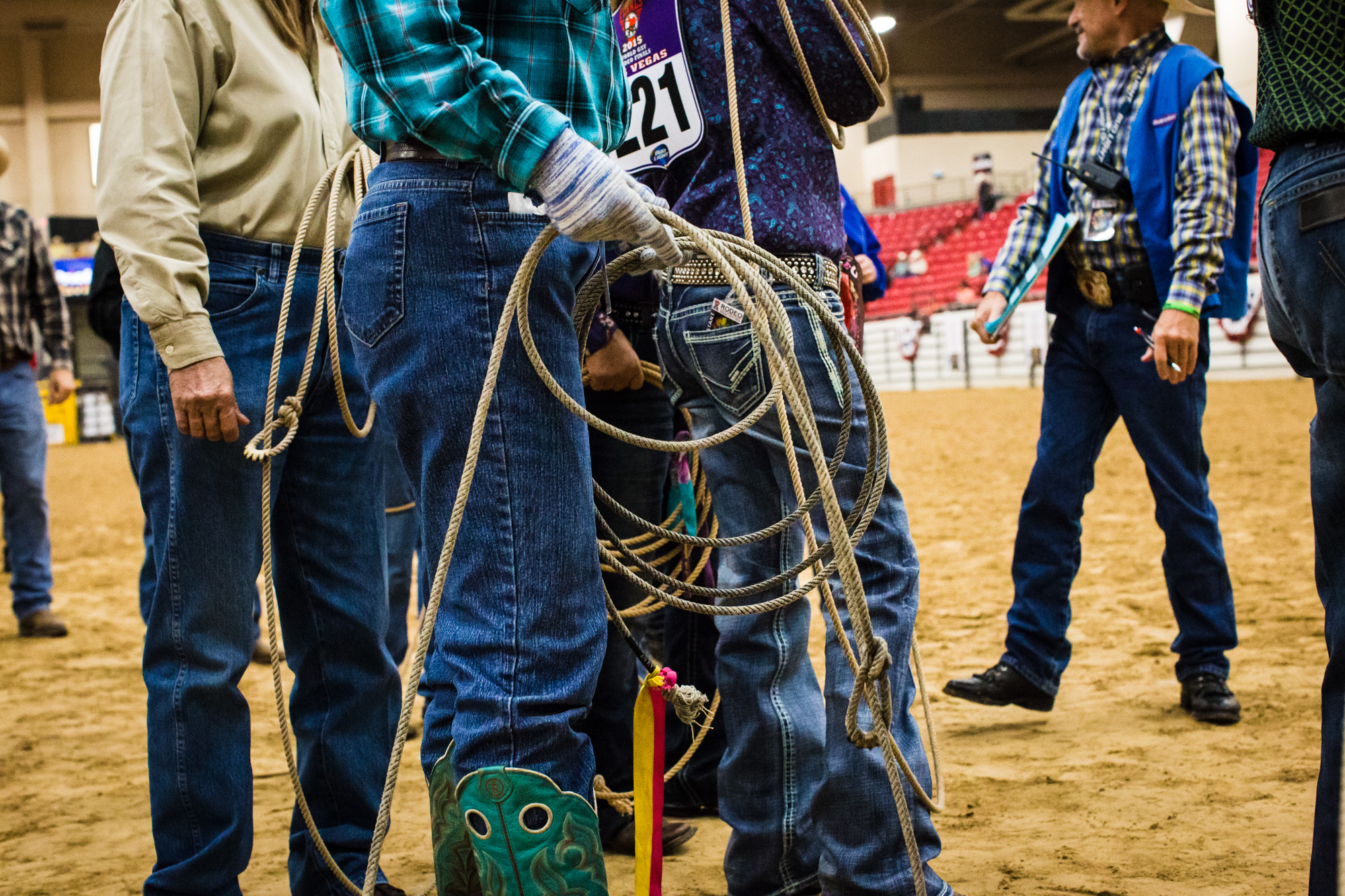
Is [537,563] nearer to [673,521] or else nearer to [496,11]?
[496,11]

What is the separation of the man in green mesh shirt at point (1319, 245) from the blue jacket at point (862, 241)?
1.30 m

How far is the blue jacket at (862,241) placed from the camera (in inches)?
104

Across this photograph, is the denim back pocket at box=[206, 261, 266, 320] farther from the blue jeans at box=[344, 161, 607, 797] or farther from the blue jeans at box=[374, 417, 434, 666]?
the blue jeans at box=[374, 417, 434, 666]

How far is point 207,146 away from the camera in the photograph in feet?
5.22

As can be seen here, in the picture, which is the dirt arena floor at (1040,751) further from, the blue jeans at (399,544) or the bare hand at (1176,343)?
the bare hand at (1176,343)

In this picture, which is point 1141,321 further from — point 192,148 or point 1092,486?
point 192,148

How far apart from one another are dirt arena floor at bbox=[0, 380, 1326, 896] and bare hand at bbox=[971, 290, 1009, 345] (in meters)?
0.91

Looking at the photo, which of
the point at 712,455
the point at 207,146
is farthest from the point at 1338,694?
the point at 207,146

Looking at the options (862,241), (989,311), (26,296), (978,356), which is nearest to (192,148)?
(862,241)

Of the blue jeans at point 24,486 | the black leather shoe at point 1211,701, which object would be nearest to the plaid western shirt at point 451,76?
the black leather shoe at point 1211,701

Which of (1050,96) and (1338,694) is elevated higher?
(1050,96)

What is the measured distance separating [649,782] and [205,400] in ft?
2.55

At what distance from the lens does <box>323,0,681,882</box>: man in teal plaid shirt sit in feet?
3.55

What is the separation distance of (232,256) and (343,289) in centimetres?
48
